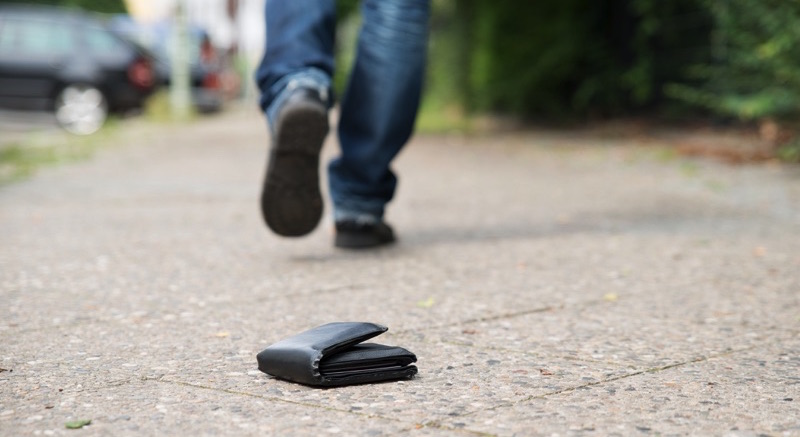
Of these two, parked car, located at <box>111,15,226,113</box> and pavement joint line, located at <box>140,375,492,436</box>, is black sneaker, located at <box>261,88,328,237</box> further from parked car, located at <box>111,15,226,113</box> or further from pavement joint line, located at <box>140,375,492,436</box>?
parked car, located at <box>111,15,226,113</box>

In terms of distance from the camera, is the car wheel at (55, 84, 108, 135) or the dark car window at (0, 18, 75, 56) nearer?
the car wheel at (55, 84, 108, 135)

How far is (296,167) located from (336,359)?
137 centimetres

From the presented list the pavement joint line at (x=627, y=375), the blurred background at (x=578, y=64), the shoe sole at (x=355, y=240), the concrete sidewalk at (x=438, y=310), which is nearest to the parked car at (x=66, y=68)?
the blurred background at (x=578, y=64)

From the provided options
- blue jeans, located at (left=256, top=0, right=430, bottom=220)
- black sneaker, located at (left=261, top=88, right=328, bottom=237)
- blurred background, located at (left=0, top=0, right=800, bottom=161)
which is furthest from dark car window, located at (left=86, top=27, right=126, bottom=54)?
black sneaker, located at (left=261, top=88, right=328, bottom=237)

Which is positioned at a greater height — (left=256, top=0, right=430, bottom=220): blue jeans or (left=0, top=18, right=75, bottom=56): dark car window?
(left=256, top=0, right=430, bottom=220): blue jeans

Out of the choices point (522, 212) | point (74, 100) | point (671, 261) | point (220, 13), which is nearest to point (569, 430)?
point (671, 261)

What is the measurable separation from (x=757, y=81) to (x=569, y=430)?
19.8ft

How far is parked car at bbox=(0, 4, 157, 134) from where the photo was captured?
1541 centimetres

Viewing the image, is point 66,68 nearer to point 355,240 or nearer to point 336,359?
point 355,240

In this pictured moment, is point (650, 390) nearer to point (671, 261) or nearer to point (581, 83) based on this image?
point (671, 261)

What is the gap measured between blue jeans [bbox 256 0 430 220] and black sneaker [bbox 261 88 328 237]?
215 millimetres

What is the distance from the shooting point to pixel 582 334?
8.44ft

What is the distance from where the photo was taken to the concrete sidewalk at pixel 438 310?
191 cm

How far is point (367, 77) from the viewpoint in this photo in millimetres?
3771
